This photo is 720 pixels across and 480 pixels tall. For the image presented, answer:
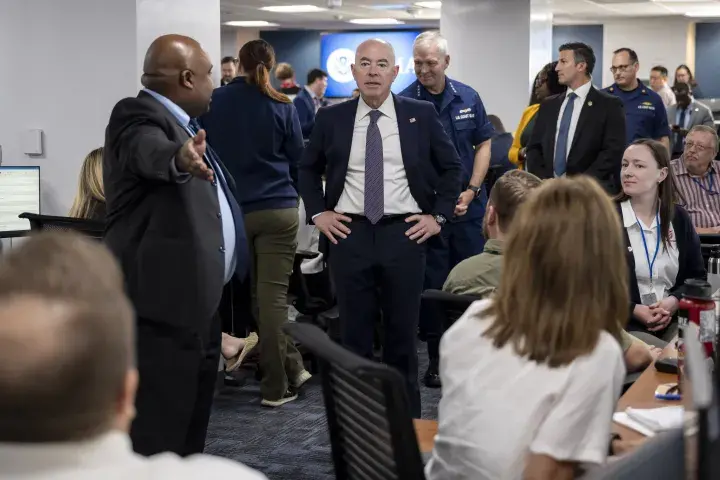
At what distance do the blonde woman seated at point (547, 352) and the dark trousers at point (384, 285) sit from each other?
2018 mm

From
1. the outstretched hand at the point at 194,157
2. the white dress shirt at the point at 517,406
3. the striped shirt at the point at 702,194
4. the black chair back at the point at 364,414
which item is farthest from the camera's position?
the striped shirt at the point at 702,194

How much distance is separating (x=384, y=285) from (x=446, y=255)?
1267mm

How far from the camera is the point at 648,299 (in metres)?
3.84

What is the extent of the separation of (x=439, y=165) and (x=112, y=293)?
3.27 metres

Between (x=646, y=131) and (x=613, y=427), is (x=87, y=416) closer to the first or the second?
(x=613, y=427)

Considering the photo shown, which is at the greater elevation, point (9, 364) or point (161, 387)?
point (9, 364)

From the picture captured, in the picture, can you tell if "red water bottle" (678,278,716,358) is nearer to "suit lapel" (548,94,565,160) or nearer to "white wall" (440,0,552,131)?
"suit lapel" (548,94,565,160)

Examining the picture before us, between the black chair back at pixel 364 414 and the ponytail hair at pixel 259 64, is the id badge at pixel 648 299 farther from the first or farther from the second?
the black chair back at pixel 364 414

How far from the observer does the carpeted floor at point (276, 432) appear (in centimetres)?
399

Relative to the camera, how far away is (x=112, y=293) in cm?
98

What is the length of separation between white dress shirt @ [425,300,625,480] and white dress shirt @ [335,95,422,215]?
6.72 feet

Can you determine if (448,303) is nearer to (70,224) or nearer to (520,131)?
(70,224)

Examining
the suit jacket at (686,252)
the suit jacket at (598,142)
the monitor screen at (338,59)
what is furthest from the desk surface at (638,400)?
the monitor screen at (338,59)

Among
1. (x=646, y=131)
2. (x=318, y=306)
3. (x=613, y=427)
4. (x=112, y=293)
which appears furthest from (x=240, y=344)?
(x=646, y=131)
